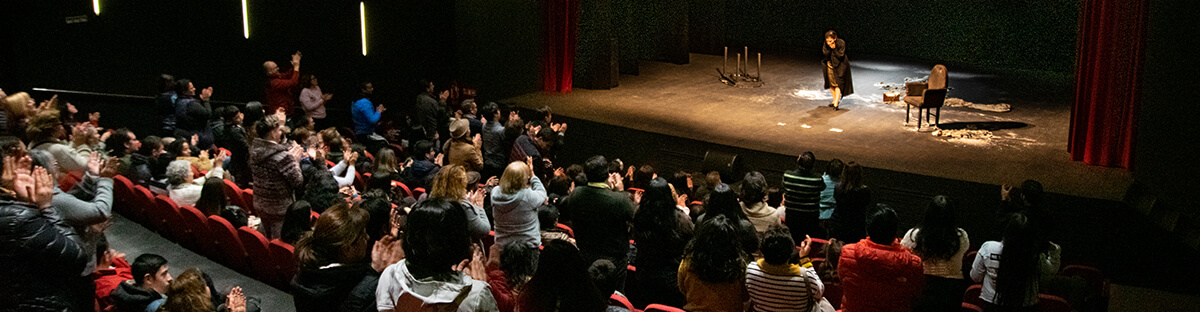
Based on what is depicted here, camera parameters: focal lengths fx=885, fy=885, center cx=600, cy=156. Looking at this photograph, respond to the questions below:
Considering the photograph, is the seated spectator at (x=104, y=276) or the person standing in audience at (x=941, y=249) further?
the person standing in audience at (x=941, y=249)

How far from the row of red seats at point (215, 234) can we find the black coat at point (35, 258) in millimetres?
1241

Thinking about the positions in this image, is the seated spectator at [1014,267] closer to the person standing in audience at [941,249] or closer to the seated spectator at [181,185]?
the person standing in audience at [941,249]

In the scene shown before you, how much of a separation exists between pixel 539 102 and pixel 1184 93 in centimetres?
627

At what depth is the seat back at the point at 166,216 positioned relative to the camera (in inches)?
222

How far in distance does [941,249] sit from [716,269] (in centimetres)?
172

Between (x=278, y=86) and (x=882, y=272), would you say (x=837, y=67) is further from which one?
(x=882, y=272)

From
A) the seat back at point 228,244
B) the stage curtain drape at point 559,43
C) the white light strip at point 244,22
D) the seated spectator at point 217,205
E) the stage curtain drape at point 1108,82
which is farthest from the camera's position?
the stage curtain drape at point 559,43

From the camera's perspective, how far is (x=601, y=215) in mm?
4535

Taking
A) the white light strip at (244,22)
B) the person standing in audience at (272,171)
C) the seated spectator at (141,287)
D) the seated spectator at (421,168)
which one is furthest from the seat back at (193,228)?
the white light strip at (244,22)

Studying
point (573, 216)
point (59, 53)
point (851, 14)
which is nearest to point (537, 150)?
point (573, 216)

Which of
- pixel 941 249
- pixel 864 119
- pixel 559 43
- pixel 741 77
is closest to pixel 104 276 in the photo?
pixel 941 249

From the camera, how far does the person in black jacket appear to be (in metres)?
3.37

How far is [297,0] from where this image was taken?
396 inches

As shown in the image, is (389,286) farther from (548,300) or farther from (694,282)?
(694,282)
